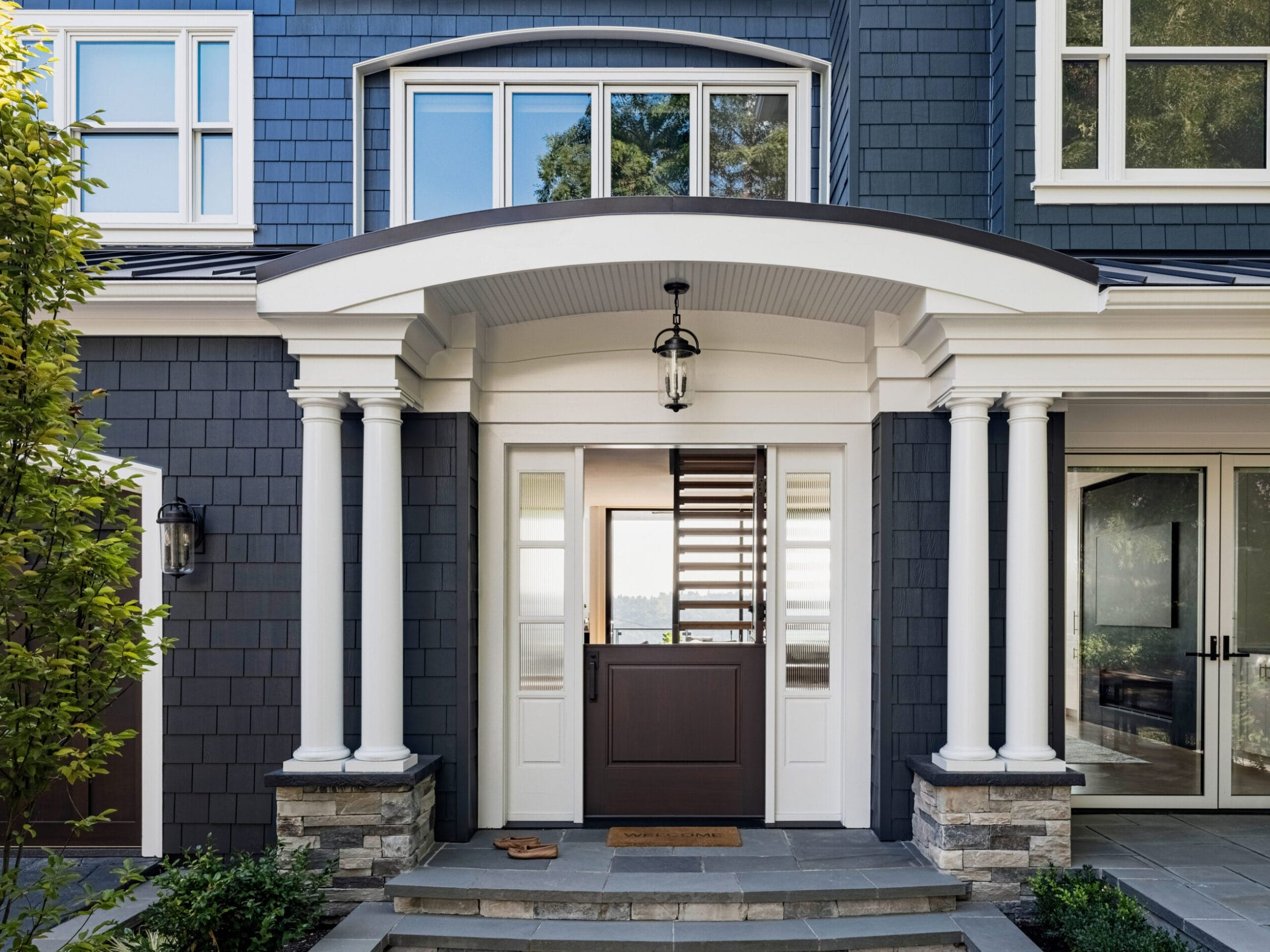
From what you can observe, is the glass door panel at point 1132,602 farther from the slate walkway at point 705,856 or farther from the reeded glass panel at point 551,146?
the reeded glass panel at point 551,146

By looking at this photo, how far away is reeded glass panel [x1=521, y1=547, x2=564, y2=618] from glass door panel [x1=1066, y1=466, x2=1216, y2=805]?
305 centimetres

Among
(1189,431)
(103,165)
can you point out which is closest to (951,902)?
(1189,431)

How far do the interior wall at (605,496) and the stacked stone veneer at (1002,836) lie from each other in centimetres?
315

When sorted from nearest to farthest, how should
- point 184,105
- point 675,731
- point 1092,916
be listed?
point 1092,916 < point 675,731 < point 184,105

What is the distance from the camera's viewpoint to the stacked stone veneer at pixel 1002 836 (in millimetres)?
4480

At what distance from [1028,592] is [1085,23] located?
3201 mm

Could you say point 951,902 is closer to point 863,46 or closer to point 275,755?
point 275,755

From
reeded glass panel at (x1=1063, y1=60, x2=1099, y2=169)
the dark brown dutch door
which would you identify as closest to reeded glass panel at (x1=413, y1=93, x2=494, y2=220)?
the dark brown dutch door

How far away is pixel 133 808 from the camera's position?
5020 mm

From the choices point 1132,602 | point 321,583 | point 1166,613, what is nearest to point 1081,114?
point 1132,602

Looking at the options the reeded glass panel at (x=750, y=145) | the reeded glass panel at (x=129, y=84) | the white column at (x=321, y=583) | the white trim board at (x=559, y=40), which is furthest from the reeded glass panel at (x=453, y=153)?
the white column at (x=321, y=583)

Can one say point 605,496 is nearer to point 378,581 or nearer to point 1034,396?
point 378,581

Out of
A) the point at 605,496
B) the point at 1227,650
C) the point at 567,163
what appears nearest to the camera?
the point at 1227,650

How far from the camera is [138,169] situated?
612 cm
